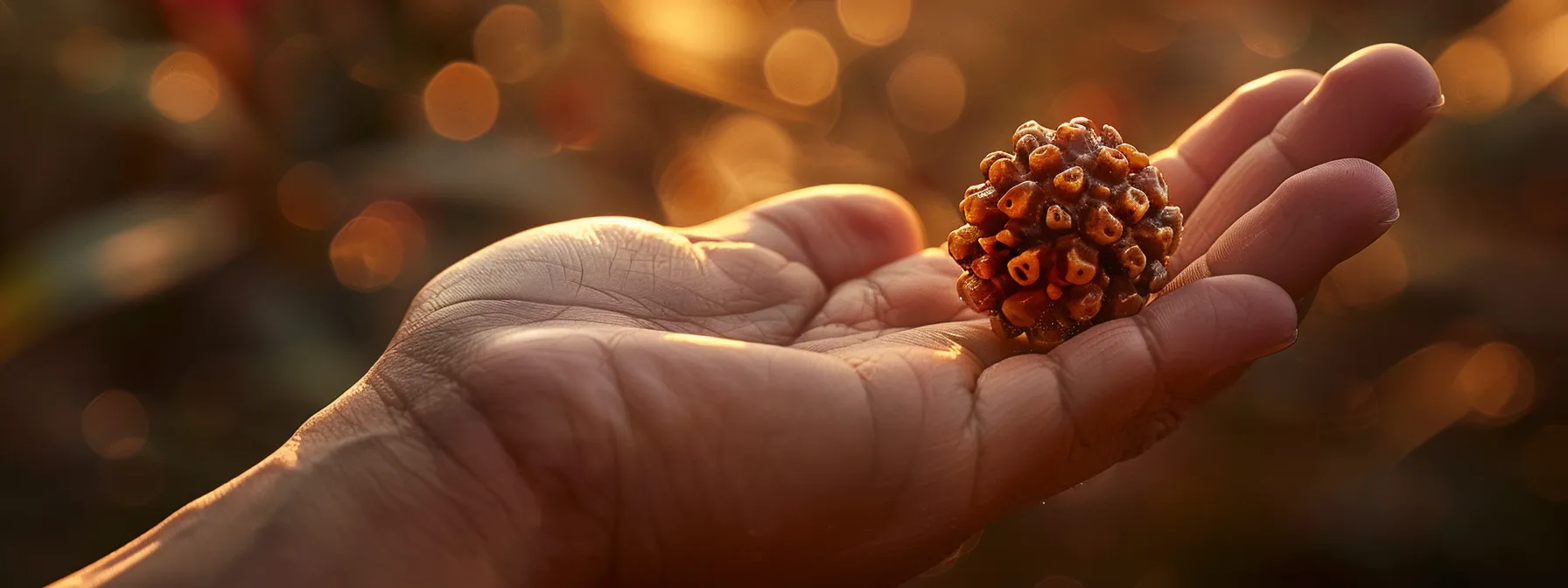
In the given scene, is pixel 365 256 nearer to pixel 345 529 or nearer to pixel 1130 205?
pixel 345 529

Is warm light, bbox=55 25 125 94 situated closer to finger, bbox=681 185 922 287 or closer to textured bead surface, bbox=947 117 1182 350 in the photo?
finger, bbox=681 185 922 287

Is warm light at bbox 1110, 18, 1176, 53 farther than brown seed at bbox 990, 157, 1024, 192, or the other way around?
warm light at bbox 1110, 18, 1176, 53

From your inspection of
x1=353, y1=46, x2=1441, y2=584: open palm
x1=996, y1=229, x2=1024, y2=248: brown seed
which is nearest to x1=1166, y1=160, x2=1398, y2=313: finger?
x1=353, y1=46, x2=1441, y2=584: open palm

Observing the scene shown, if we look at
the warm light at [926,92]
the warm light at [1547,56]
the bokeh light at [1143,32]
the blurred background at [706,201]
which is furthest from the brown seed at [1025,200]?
the warm light at [1547,56]

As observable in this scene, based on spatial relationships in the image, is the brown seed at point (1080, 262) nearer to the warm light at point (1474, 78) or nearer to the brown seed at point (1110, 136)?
the brown seed at point (1110, 136)

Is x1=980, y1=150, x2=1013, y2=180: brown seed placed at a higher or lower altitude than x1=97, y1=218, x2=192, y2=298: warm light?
higher

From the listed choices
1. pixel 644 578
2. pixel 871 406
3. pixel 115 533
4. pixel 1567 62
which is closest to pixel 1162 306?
pixel 871 406

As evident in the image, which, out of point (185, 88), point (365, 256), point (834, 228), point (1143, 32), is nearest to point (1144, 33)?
point (1143, 32)
